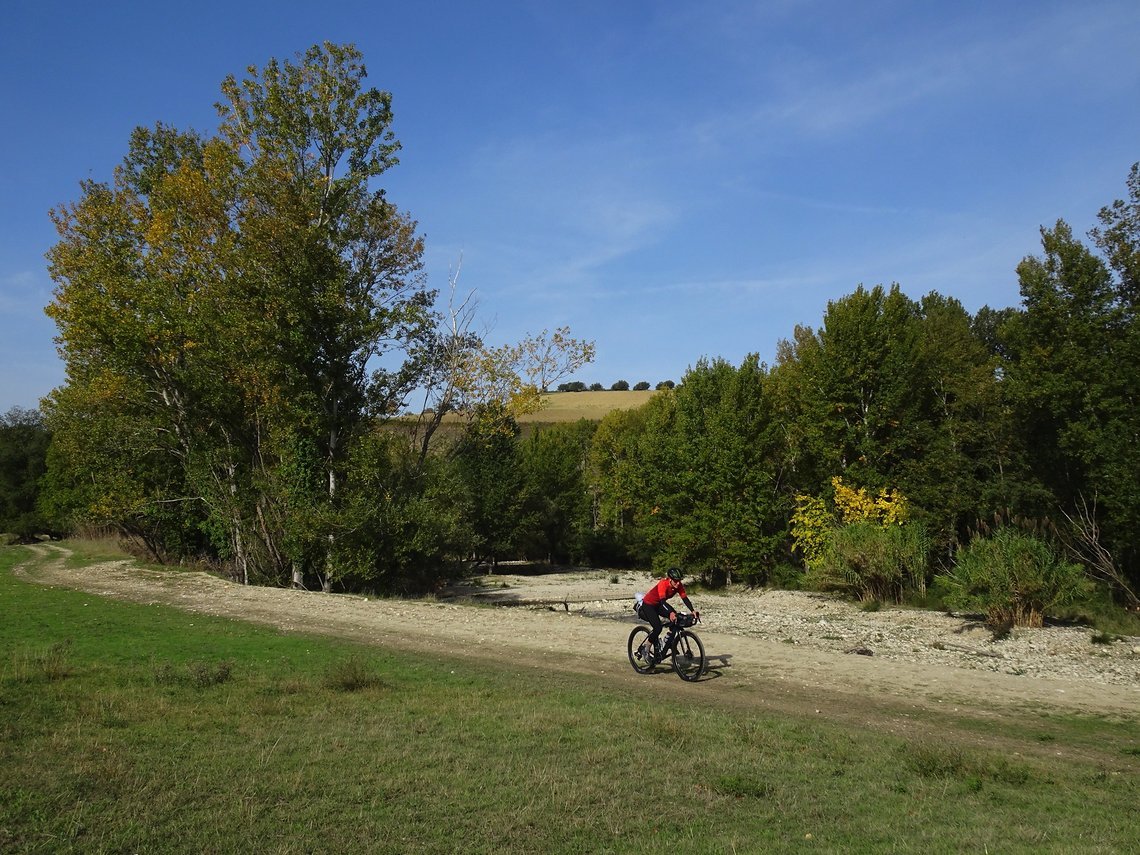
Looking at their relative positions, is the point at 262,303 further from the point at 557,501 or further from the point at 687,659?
the point at 557,501

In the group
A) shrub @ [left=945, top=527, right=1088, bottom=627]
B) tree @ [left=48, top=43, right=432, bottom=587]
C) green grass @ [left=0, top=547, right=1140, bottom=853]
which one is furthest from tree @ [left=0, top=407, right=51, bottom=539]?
Result: shrub @ [left=945, top=527, right=1088, bottom=627]

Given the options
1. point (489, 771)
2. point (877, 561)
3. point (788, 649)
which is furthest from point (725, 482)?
point (489, 771)

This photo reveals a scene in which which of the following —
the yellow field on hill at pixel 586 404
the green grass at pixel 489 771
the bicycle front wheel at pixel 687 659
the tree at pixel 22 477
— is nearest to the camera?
the green grass at pixel 489 771

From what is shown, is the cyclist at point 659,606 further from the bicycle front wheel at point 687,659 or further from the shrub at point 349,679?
the shrub at point 349,679

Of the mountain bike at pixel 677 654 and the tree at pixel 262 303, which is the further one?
the tree at pixel 262 303

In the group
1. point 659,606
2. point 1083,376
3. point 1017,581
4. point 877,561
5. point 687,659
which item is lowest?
point 687,659

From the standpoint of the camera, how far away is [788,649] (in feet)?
58.6

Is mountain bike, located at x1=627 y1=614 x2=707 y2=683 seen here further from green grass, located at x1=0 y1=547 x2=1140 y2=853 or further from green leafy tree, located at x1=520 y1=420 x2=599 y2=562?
green leafy tree, located at x1=520 y1=420 x2=599 y2=562

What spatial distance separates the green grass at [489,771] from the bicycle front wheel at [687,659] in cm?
176

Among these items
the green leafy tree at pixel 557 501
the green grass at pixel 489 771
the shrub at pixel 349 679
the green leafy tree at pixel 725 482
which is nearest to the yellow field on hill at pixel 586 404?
the green leafy tree at pixel 557 501

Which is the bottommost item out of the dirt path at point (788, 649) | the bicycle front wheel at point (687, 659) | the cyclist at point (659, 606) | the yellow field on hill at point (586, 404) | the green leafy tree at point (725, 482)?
the dirt path at point (788, 649)

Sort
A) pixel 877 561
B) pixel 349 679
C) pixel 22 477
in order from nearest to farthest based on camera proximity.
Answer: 1. pixel 349 679
2. pixel 877 561
3. pixel 22 477

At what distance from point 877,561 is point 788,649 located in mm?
12827

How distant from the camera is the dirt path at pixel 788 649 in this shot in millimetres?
12898
